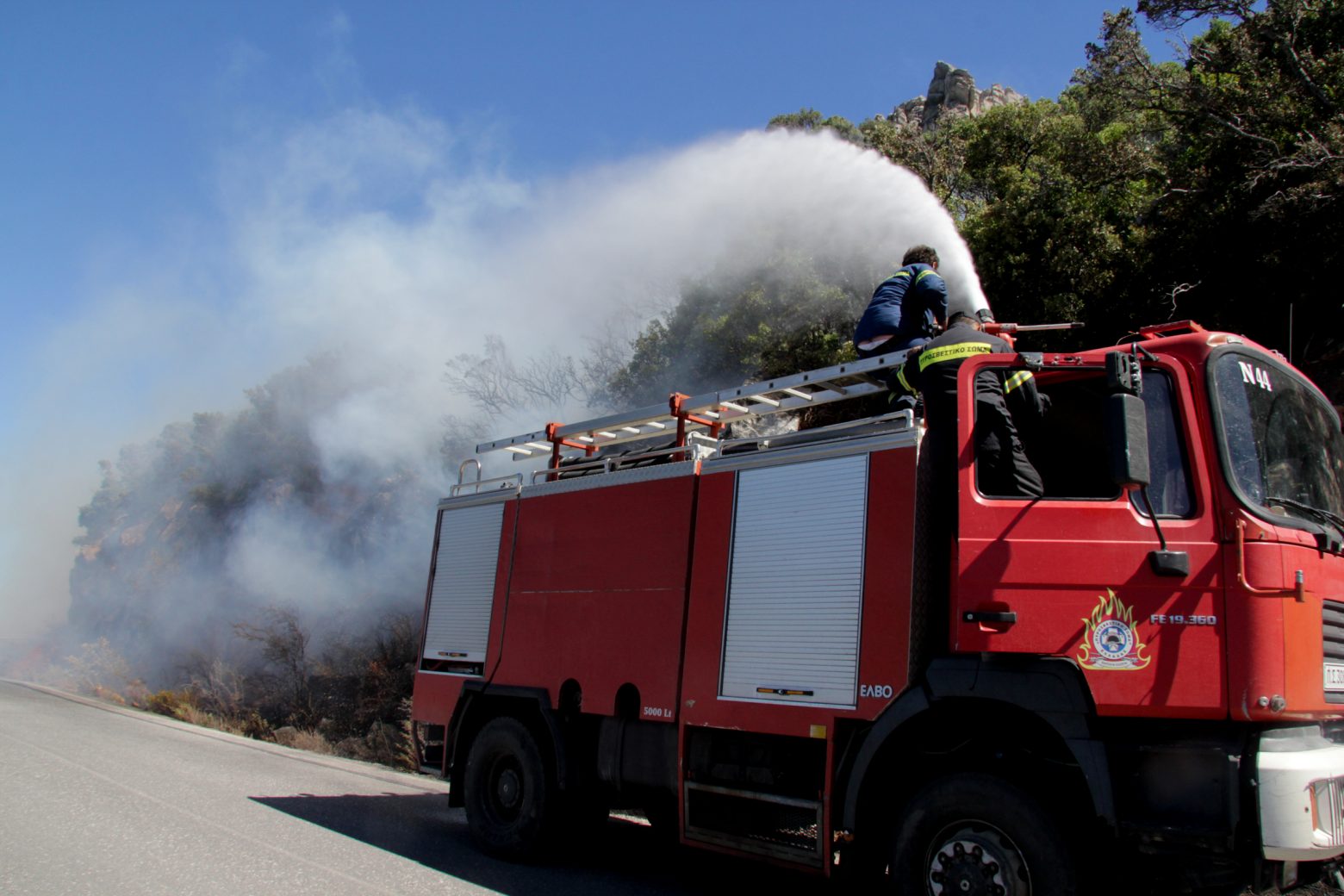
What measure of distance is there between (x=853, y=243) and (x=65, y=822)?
9857mm

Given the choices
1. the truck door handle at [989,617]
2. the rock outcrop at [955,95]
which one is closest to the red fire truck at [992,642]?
the truck door handle at [989,617]

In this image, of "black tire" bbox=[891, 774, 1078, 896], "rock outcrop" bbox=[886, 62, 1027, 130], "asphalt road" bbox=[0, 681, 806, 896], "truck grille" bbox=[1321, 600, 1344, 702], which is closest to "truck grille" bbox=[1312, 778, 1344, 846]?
"truck grille" bbox=[1321, 600, 1344, 702]

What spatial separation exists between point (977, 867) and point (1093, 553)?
1383 mm

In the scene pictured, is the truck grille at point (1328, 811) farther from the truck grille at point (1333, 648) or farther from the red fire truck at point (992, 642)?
the truck grille at point (1333, 648)

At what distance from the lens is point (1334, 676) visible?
3.97 meters

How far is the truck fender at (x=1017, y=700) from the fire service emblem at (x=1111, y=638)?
10 centimetres

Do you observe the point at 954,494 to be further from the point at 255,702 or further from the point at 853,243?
the point at 255,702

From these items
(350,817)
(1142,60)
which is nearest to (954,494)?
(350,817)

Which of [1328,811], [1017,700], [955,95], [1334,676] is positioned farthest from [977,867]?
[955,95]

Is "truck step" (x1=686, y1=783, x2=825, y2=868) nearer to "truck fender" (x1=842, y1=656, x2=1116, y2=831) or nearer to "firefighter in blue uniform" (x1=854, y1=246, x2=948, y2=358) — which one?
"truck fender" (x1=842, y1=656, x2=1116, y2=831)

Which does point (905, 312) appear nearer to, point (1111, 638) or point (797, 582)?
point (797, 582)

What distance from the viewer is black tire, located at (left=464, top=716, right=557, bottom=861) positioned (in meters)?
6.46

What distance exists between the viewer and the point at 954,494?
459cm

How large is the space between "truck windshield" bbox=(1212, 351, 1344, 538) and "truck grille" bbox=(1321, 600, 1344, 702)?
359 mm
